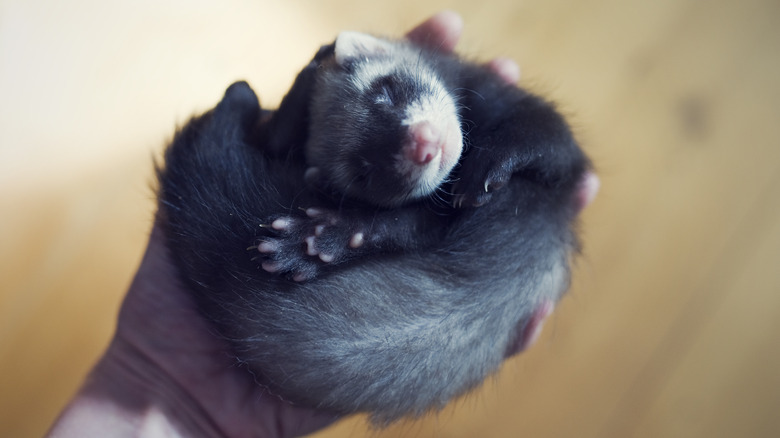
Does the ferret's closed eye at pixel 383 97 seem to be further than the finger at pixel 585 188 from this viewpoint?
No

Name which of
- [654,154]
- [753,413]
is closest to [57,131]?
[654,154]

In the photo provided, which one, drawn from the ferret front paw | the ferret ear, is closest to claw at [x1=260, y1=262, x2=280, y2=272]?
the ferret front paw

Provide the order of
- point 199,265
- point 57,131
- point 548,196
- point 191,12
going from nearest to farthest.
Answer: point 199,265
point 548,196
point 57,131
point 191,12

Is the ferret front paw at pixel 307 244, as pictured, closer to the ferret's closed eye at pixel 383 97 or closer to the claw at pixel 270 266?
the claw at pixel 270 266

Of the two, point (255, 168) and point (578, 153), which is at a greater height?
point (578, 153)

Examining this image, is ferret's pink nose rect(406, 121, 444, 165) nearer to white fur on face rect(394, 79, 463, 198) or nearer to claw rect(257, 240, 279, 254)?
white fur on face rect(394, 79, 463, 198)

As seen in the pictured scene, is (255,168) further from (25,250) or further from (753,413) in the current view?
(753,413)

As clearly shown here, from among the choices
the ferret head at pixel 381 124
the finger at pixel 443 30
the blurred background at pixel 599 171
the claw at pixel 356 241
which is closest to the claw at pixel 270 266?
the claw at pixel 356 241
